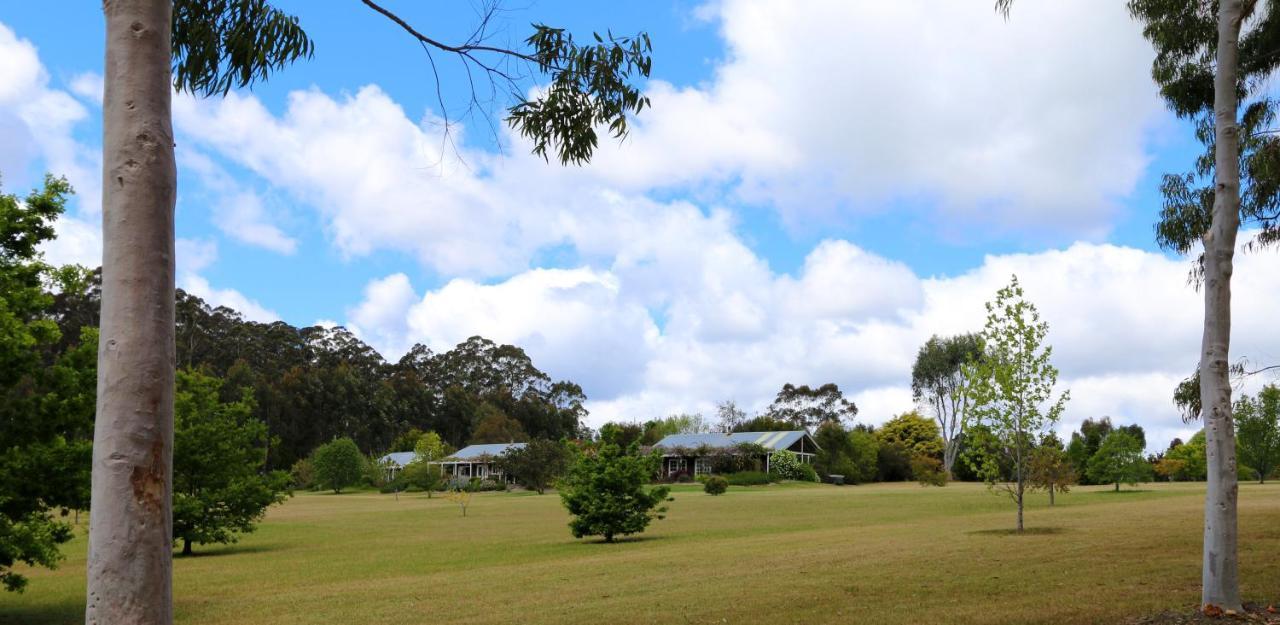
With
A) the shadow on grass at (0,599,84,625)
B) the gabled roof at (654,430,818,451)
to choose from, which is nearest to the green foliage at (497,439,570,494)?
the gabled roof at (654,430,818,451)

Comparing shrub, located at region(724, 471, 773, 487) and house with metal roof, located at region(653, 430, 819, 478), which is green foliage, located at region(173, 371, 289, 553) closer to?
shrub, located at region(724, 471, 773, 487)

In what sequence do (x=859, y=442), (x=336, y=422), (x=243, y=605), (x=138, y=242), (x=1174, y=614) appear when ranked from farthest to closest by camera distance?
(x=336, y=422), (x=859, y=442), (x=243, y=605), (x=1174, y=614), (x=138, y=242)

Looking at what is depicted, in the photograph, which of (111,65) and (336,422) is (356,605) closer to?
(111,65)

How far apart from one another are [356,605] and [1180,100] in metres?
16.1

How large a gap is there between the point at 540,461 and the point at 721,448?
17462 millimetres

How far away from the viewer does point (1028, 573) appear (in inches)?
557

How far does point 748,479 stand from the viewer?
6494 centimetres

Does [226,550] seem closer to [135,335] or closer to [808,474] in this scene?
[135,335]

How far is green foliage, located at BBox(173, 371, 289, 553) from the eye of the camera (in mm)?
24766

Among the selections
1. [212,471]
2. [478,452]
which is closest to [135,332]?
[212,471]

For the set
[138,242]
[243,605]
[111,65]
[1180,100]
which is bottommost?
[243,605]

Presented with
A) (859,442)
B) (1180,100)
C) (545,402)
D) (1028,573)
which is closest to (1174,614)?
(1028,573)

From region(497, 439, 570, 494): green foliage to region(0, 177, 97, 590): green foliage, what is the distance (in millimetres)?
47298

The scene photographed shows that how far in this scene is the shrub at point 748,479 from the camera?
64.4 metres
